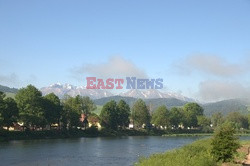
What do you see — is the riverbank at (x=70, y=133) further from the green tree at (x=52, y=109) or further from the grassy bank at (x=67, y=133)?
the green tree at (x=52, y=109)

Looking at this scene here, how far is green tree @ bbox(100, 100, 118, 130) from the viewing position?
173375 mm

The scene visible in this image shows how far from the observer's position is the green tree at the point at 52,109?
132488mm

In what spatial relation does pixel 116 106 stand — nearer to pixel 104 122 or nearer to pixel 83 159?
pixel 104 122

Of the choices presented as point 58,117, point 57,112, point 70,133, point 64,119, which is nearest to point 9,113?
point 57,112

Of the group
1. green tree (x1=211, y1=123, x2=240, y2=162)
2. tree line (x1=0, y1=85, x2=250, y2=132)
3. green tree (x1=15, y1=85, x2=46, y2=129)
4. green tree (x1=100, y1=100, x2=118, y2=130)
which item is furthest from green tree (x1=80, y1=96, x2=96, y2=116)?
green tree (x1=211, y1=123, x2=240, y2=162)

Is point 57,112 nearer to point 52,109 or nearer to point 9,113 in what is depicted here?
point 52,109

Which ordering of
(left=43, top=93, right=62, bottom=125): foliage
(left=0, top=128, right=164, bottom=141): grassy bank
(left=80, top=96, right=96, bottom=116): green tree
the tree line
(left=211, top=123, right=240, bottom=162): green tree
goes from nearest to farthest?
1. (left=211, top=123, right=240, bottom=162): green tree
2. (left=0, top=128, right=164, bottom=141): grassy bank
3. the tree line
4. (left=43, top=93, right=62, bottom=125): foliage
5. (left=80, top=96, right=96, bottom=116): green tree

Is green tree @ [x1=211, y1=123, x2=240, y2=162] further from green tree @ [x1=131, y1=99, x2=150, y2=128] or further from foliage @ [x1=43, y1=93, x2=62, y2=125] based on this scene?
green tree @ [x1=131, y1=99, x2=150, y2=128]

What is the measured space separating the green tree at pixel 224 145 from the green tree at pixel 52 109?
92318mm

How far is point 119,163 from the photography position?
6069cm

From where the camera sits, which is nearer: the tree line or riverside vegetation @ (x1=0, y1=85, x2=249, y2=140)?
the tree line

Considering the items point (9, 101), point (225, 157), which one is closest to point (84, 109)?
point (9, 101)

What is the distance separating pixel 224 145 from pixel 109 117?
128 m

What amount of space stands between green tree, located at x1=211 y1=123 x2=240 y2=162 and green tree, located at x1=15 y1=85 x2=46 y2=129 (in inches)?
3296
